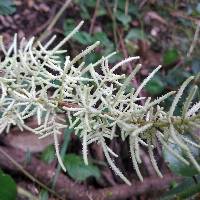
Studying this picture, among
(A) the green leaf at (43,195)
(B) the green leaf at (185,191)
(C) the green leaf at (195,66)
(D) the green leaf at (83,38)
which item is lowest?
(B) the green leaf at (185,191)

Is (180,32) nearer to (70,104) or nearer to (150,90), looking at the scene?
(150,90)

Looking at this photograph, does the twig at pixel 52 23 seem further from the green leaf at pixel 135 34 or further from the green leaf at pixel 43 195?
the green leaf at pixel 43 195

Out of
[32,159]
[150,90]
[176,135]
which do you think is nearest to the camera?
[176,135]

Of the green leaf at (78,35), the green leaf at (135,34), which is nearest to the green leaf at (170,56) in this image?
the green leaf at (135,34)

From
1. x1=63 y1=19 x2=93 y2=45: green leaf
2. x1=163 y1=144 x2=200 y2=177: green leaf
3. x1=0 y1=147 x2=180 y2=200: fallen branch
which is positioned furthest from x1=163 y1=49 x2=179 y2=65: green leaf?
x1=163 y1=144 x2=200 y2=177: green leaf

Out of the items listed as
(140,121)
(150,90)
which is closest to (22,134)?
(150,90)

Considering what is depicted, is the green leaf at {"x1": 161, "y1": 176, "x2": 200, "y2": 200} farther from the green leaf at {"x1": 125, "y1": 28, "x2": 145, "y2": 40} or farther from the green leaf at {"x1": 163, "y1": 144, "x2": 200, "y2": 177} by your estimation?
the green leaf at {"x1": 125, "y1": 28, "x2": 145, "y2": 40}
